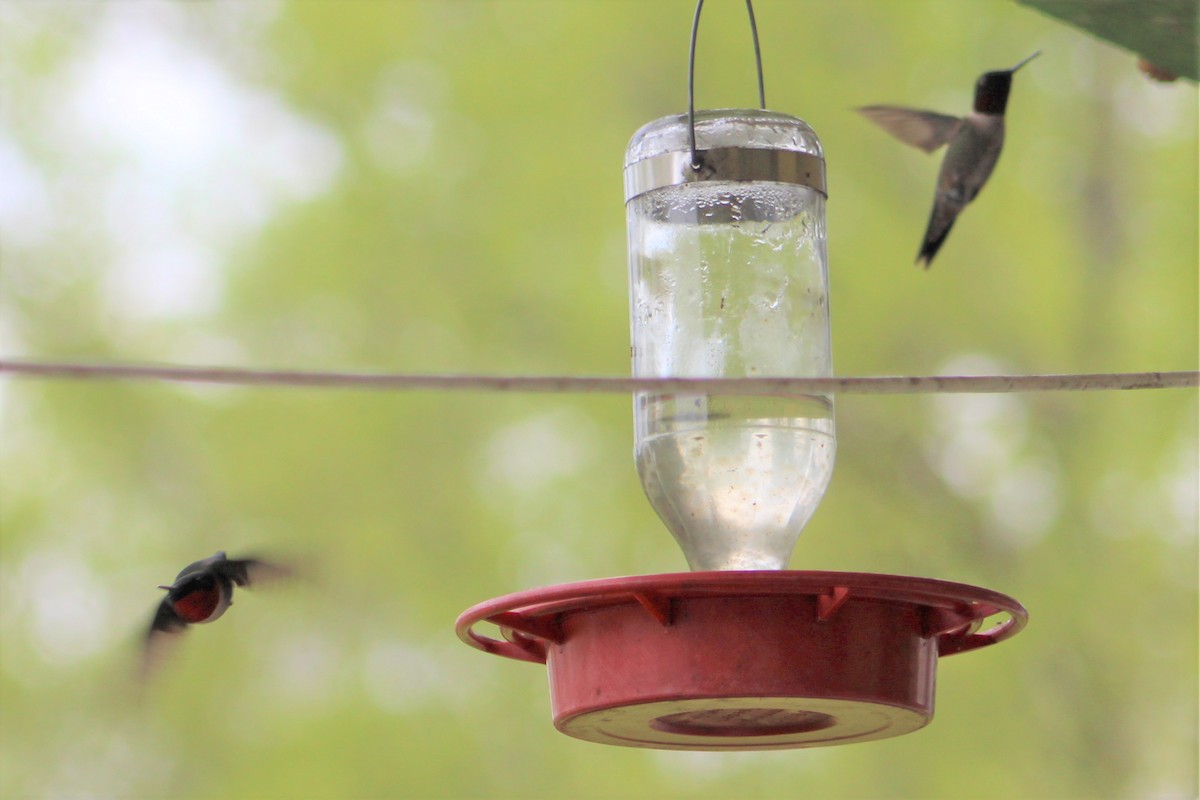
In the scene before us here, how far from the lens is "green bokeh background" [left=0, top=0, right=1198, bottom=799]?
483 centimetres

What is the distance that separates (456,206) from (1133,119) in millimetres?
2550

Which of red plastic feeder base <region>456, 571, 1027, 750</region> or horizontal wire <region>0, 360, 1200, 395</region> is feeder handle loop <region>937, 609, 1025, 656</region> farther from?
horizontal wire <region>0, 360, 1200, 395</region>

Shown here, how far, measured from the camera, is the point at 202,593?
214cm

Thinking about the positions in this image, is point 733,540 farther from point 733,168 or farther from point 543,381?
point 543,381

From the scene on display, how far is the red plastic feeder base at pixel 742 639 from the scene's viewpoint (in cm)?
104

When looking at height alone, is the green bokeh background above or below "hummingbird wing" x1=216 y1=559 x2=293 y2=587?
above

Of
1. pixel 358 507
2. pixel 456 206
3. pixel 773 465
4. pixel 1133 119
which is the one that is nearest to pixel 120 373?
pixel 773 465

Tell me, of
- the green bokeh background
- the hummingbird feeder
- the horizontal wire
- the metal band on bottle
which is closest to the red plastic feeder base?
the hummingbird feeder

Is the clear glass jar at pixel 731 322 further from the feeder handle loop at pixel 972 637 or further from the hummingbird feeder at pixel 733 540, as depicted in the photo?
the feeder handle loop at pixel 972 637

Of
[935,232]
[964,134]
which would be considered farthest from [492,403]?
[964,134]

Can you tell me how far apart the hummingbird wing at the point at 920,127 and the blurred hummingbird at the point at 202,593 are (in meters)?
1.41

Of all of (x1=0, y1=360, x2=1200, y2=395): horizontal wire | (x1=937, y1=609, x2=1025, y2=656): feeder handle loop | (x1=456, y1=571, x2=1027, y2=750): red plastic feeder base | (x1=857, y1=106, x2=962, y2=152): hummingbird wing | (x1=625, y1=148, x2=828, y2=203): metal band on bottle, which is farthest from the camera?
Answer: (x1=857, y1=106, x2=962, y2=152): hummingbird wing

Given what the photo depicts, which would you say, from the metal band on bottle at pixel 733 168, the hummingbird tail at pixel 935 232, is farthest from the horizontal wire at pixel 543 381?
the hummingbird tail at pixel 935 232

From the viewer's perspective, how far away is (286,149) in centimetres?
525
